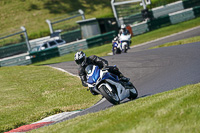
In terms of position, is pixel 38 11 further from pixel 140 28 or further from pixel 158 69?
pixel 158 69

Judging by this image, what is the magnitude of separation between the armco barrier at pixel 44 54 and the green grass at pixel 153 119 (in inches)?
846

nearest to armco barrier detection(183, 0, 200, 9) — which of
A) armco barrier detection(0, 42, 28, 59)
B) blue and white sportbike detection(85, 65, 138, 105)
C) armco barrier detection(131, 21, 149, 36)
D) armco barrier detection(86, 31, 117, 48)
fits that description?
armco barrier detection(131, 21, 149, 36)

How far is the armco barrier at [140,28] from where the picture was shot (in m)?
32.0

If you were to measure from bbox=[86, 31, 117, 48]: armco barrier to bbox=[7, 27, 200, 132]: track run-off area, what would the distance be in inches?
423

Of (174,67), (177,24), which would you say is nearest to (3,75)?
(174,67)

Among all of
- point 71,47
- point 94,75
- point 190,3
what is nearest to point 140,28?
point 71,47

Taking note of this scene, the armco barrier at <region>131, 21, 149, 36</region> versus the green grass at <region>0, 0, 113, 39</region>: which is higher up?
the green grass at <region>0, 0, 113, 39</region>

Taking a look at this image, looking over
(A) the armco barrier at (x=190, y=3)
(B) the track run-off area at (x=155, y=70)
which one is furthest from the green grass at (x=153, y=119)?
(A) the armco barrier at (x=190, y=3)

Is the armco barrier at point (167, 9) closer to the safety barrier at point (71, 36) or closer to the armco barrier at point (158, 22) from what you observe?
the armco barrier at point (158, 22)

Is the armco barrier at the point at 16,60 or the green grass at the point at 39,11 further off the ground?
the green grass at the point at 39,11

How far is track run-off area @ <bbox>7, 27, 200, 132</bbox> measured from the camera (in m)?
9.49

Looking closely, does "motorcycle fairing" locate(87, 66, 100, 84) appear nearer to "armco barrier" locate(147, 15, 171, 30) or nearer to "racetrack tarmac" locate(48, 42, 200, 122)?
"racetrack tarmac" locate(48, 42, 200, 122)

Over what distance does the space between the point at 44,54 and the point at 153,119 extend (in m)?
23.5

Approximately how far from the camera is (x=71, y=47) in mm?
29484
